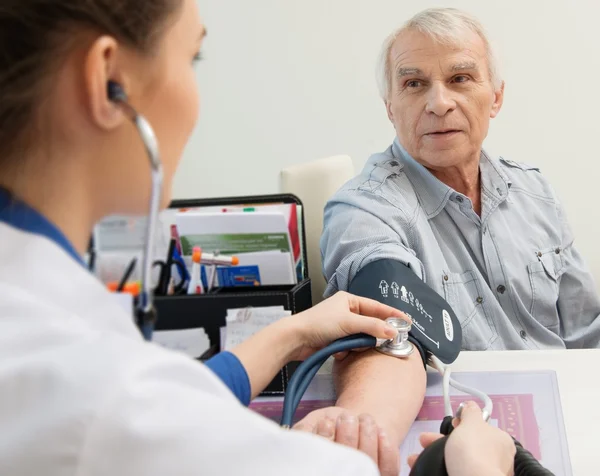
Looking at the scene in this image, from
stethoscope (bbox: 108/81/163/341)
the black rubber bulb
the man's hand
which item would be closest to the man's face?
the man's hand

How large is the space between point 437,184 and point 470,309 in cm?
31

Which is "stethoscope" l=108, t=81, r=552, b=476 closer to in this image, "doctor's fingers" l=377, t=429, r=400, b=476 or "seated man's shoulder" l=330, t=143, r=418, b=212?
"doctor's fingers" l=377, t=429, r=400, b=476

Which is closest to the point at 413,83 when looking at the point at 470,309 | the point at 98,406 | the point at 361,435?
the point at 470,309

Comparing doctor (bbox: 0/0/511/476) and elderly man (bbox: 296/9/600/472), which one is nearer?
Answer: doctor (bbox: 0/0/511/476)

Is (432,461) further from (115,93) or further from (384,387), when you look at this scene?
(115,93)

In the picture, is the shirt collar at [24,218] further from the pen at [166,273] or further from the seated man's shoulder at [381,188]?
the seated man's shoulder at [381,188]

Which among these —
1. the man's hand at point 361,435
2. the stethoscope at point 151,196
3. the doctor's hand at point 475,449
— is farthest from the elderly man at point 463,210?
the stethoscope at point 151,196

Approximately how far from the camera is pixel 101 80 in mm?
587

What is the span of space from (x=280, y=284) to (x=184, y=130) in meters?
0.73

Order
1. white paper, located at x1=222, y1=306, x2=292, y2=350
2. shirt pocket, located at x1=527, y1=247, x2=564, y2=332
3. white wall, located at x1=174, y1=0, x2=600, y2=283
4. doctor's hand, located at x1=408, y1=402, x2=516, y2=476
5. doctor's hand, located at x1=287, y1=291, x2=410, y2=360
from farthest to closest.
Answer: white wall, located at x1=174, y1=0, x2=600, y2=283 → shirt pocket, located at x1=527, y1=247, x2=564, y2=332 → white paper, located at x1=222, y1=306, x2=292, y2=350 → doctor's hand, located at x1=287, y1=291, x2=410, y2=360 → doctor's hand, located at x1=408, y1=402, x2=516, y2=476

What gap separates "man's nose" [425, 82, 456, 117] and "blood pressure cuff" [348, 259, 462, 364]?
52cm

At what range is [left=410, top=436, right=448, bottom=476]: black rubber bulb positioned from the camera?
86 centimetres

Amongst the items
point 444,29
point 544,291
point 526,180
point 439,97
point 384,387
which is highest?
point 444,29

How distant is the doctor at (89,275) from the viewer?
49cm
